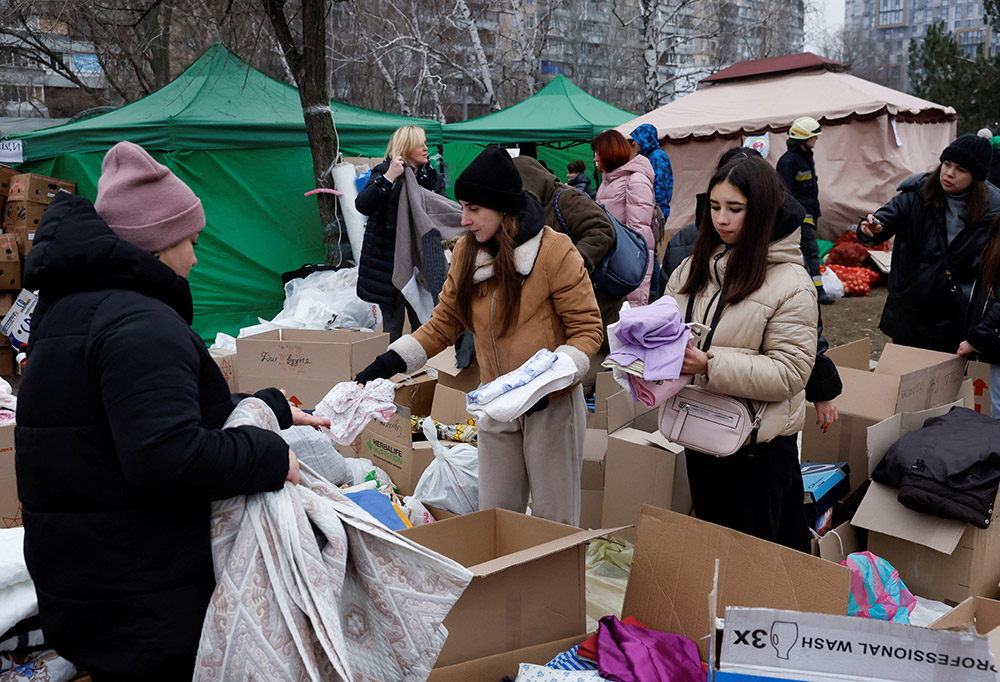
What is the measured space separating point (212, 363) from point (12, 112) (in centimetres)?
2940

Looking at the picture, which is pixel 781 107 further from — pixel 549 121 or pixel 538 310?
pixel 538 310

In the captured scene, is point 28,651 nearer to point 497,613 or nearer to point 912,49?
point 497,613

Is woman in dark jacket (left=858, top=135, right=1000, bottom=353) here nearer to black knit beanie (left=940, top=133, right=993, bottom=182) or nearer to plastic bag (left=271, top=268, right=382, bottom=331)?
black knit beanie (left=940, top=133, right=993, bottom=182)

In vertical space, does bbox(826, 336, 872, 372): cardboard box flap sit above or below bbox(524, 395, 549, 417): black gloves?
below

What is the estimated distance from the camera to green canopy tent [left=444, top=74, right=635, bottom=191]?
1020 cm

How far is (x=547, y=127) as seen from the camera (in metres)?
10.4

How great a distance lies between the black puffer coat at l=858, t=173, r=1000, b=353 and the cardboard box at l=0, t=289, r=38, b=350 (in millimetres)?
6538

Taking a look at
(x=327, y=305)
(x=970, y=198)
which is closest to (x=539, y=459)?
(x=970, y=198)

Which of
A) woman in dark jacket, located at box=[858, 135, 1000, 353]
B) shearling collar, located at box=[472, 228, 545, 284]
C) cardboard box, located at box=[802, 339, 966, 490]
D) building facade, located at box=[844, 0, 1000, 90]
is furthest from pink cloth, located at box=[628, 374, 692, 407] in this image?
building facade, located at box=[844, 0, 1000, 90]

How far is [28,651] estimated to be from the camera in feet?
6.84

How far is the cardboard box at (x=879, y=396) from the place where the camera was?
3492 mm

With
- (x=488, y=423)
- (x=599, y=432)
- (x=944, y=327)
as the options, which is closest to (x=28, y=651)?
(x=488, y=423)

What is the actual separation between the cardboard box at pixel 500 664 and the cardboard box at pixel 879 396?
192 cm

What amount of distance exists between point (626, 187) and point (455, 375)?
151cm
